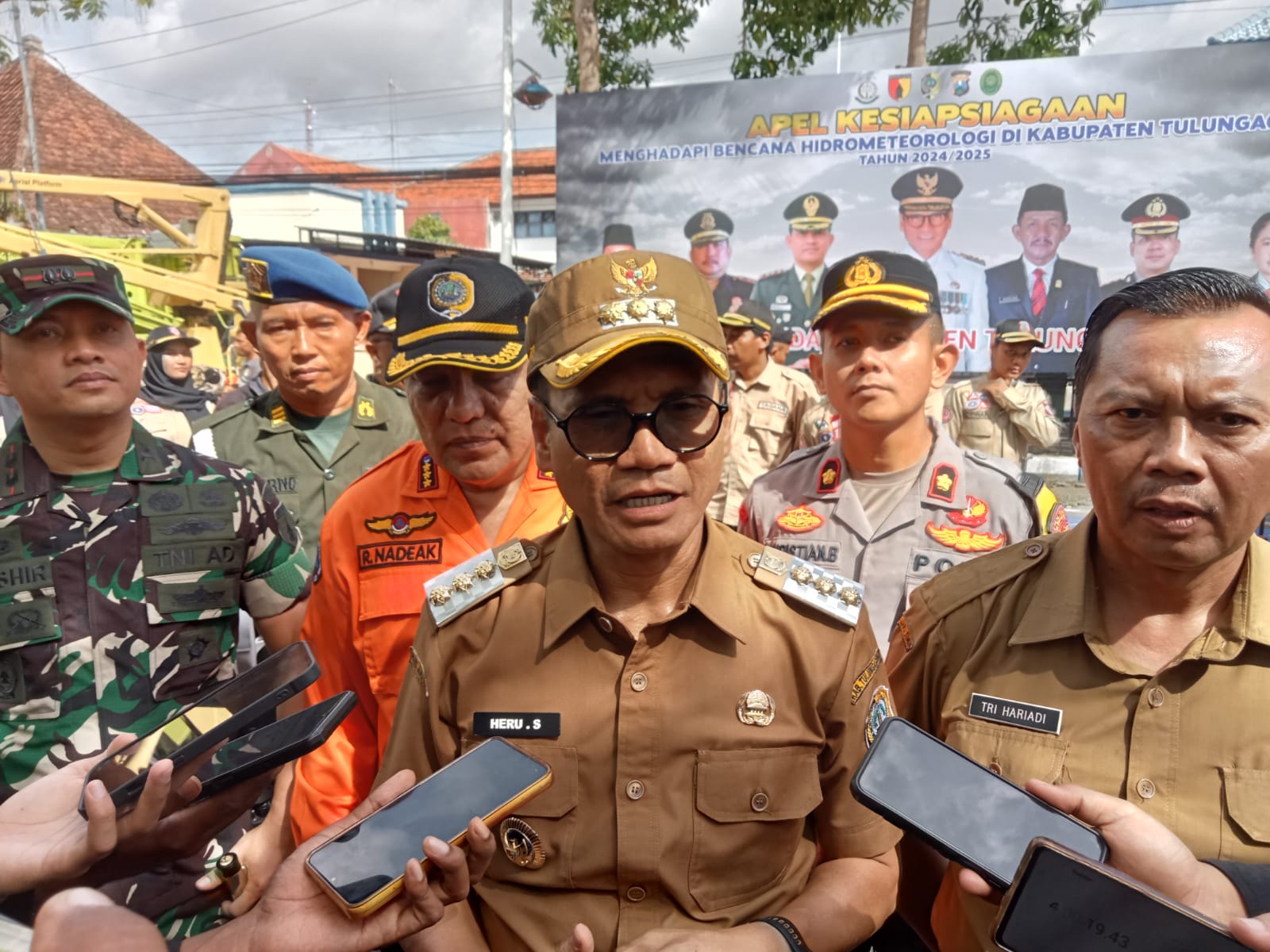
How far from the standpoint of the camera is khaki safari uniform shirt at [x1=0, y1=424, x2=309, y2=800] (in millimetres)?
2262

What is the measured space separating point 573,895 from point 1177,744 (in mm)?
1251

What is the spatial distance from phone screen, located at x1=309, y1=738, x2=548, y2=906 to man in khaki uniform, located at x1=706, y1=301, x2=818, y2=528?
5.22 meters

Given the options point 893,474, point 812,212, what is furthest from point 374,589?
point 812,212

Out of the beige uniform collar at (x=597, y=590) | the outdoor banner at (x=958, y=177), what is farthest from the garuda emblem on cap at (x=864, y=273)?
the outdoor banner at (x=958, y=177)

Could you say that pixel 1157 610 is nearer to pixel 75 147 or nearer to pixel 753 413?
pixel 753 413

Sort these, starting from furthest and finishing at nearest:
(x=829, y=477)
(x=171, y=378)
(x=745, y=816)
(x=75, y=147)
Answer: (x=75, y=147)
(x=171, y=378)
(x=829, y=477)
(x=745, y=816)

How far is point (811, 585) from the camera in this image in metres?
1.86

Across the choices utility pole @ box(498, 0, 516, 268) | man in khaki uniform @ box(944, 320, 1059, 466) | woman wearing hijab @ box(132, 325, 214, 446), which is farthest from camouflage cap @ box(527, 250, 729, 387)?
utility pole @ box(498, 0, 516, 268)

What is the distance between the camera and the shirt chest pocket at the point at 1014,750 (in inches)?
66.4

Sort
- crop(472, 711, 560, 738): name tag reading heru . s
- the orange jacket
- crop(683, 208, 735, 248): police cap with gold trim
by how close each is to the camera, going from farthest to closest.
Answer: crop(683, 208, 735, 248): police cap with gold trim
the orange jacket
crop(472, 711, 560, 738): name tag reading heru . s

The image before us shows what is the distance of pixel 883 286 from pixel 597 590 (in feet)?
5.97

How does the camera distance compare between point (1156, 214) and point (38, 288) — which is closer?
point (38, 288)

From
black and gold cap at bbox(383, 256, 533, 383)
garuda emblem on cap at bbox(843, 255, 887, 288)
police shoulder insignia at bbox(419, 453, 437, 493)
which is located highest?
garuda emblem on cap at bbox(843, 255, 887, 288)

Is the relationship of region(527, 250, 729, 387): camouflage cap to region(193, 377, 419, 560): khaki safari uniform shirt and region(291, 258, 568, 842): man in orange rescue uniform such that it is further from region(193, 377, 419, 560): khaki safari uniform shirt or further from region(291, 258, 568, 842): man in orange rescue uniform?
region(193, 377, 419, 560): khaki safari uniform shirt
